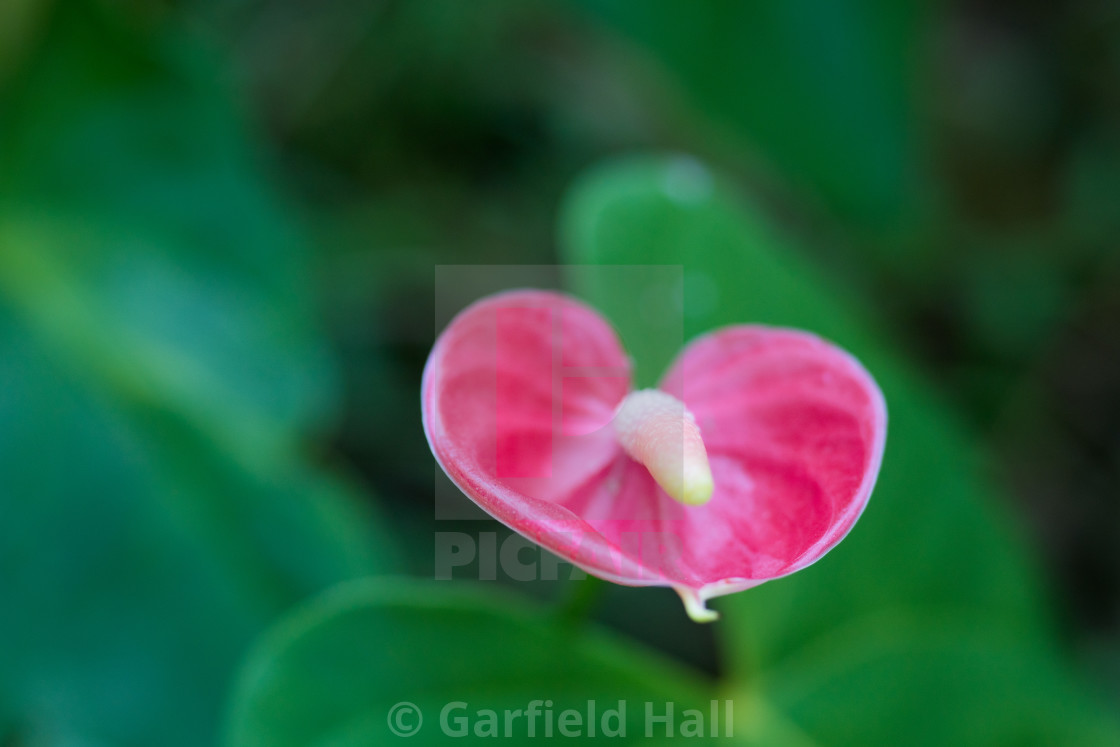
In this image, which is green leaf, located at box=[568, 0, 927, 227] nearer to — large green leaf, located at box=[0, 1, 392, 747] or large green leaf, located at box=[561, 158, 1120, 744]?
large green leaf, located at box=[561, 158, 1120, 744]

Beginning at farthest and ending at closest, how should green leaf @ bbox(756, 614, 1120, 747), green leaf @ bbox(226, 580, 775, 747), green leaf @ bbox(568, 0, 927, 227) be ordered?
1. green leaf @ bbox(568, 0, 927, 227)
2. green leaf @ bbox(756, 614, 1120, 747)
3. green leaf @ bbox(226, 580, 775, 747)

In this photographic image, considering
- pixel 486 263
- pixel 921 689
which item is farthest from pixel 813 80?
pixel 921 689

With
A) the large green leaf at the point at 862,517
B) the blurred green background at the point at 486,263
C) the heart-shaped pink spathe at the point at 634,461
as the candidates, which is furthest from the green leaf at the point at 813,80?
the heart-shaped pink spathe at the point at 634,461

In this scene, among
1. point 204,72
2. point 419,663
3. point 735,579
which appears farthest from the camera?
point 204,72

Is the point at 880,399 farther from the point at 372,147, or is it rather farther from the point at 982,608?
the point at 372,147

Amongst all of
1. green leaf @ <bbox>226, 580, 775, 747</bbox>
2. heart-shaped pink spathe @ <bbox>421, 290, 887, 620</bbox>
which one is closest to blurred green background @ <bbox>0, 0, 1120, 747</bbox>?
green leaf @ <bbox>226, 580, 775, 747</bbox>

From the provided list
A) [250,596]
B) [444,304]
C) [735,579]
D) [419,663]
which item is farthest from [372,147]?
[735,579]

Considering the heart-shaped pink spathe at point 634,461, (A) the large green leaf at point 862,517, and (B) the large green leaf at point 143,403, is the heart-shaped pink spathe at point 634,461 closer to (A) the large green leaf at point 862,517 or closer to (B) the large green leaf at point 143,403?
(A) the large green leaf at point 862,517
